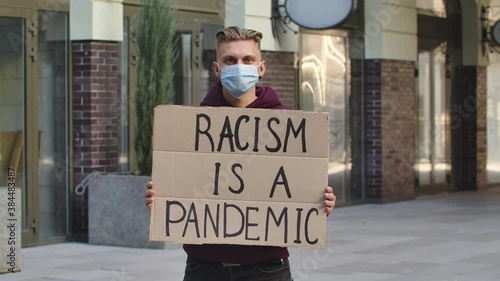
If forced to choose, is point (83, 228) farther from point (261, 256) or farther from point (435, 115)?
point (435, 115)

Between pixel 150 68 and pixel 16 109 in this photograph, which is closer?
pixel 16 109

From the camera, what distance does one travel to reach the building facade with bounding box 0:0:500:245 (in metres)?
12.7

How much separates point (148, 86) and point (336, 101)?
20.3 feet

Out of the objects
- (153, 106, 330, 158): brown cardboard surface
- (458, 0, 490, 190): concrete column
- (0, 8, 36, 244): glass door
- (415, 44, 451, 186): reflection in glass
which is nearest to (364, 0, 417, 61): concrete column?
(415, 44, 451, 186): reflection in glass

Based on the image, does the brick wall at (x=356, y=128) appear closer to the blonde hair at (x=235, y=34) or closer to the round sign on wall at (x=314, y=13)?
the round sign on wall at (x=314, y=13)

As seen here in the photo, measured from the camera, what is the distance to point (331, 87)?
59.7 feet

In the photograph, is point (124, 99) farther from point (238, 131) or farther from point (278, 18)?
point (238, 131)

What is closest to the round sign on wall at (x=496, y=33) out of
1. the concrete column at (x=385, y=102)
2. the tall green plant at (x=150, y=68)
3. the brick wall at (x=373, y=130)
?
the concrete column at (x=385, y=102)

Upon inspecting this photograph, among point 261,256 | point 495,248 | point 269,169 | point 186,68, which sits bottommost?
point 495,248

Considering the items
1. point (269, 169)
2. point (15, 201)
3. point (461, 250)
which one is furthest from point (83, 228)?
point (269, 169)

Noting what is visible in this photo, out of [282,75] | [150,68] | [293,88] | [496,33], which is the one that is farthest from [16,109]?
[496,33]

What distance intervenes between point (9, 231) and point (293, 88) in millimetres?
6934

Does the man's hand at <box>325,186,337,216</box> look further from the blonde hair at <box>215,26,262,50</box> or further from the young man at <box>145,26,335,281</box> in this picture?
the blonde hair at <box>215,26,262,50</box>

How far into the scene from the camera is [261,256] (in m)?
4.76
